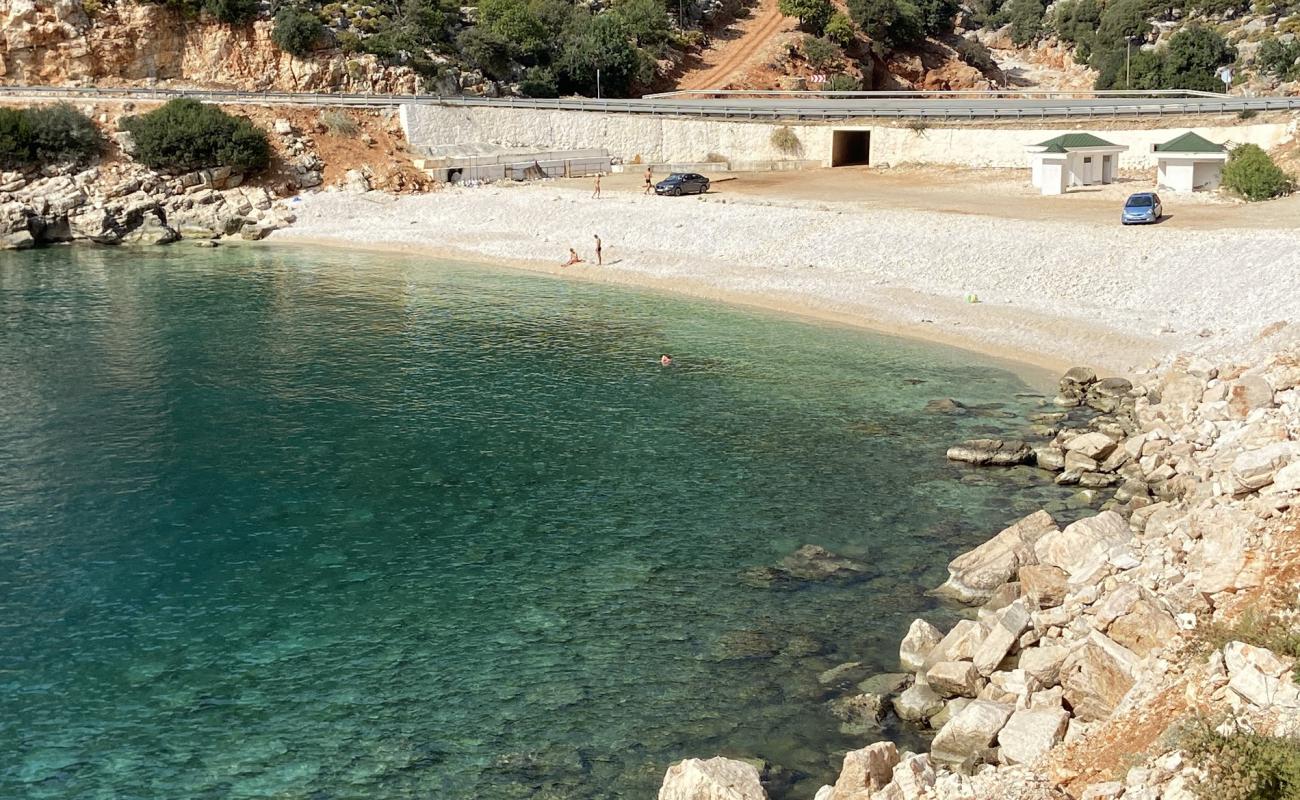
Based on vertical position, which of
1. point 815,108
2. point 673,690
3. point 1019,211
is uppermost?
point 815,108

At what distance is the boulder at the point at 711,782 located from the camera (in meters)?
16.3

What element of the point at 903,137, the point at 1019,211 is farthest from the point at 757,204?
the point at 903,137

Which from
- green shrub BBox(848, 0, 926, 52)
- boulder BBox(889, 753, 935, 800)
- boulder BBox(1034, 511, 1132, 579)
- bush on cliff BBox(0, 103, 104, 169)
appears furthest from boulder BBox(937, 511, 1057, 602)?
green shrub BBox(848, 0, 926, 52)

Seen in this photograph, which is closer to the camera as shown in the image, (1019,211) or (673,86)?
(1019,211)

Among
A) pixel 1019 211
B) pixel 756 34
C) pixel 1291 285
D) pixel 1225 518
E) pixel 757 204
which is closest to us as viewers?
pixel 1225 518

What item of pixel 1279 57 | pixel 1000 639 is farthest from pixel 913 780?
pixel 1279 57

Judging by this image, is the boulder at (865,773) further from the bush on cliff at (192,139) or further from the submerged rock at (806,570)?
the bush on cliff at (192,139)

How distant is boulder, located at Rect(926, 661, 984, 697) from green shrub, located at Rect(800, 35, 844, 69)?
92604 millimetres

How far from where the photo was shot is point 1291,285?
41.4m

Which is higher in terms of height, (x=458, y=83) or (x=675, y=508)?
(x=458, y=83)

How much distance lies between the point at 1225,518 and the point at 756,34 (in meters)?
98.3

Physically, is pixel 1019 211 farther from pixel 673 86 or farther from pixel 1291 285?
pixel 673 86

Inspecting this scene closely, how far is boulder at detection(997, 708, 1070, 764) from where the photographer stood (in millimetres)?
16547

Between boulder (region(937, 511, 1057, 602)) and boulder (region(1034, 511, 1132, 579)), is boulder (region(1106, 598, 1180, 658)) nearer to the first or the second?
boulder (region(1034, 511, 1132, 579))
